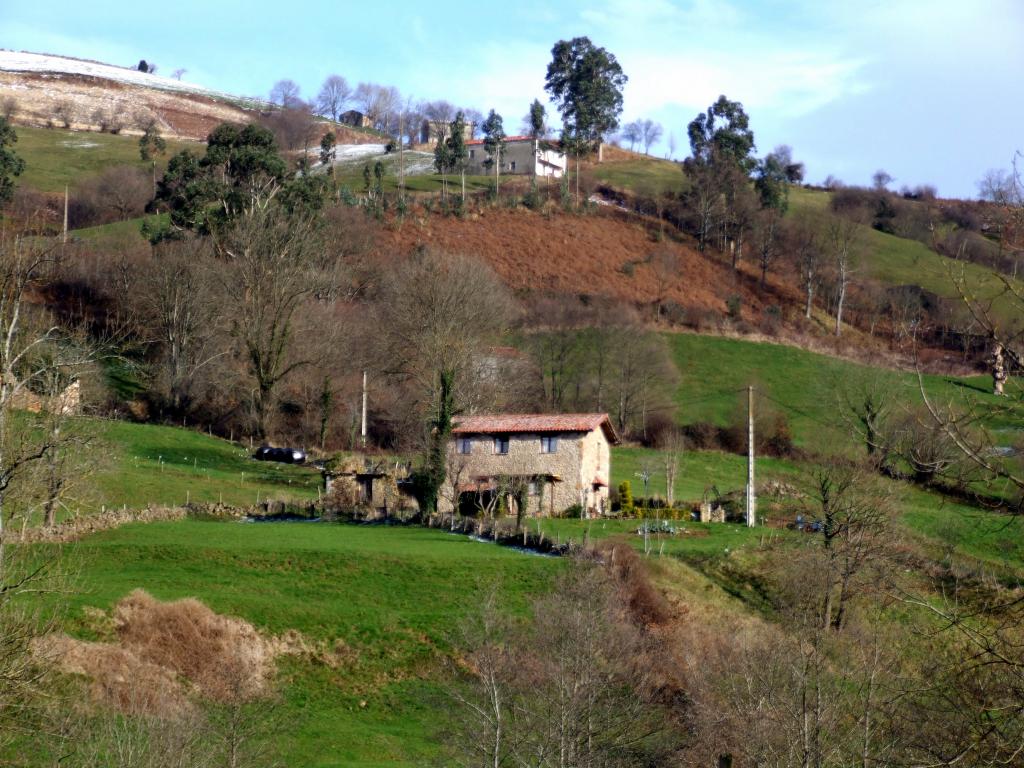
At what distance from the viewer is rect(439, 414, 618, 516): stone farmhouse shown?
54.5m

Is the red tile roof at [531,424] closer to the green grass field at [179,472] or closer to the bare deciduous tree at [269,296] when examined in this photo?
the green grass field at [179,472]

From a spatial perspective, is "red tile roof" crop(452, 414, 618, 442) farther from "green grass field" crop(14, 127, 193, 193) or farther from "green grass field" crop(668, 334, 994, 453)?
"green grass field" crop(14, 127, 193, 193)

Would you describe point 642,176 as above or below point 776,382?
above

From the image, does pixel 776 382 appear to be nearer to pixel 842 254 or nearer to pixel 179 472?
pixel 842 254

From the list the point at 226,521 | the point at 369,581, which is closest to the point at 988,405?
the point at 369,581

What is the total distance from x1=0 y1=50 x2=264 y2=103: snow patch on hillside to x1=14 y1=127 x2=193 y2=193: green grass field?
98.4ft

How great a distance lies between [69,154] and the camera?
132m

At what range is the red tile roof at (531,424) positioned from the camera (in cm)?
5534

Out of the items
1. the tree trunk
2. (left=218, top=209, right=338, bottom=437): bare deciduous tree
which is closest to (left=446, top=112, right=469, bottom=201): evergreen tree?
the tree trunk

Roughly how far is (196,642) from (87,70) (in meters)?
166

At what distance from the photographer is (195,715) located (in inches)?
970

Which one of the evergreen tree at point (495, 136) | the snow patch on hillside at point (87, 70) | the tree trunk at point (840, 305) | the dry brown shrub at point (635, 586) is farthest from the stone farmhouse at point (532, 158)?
the dry brown shrub at point (635, 586)

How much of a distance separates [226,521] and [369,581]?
11548 mm

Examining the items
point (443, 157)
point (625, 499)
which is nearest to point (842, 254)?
point (443, 157)
